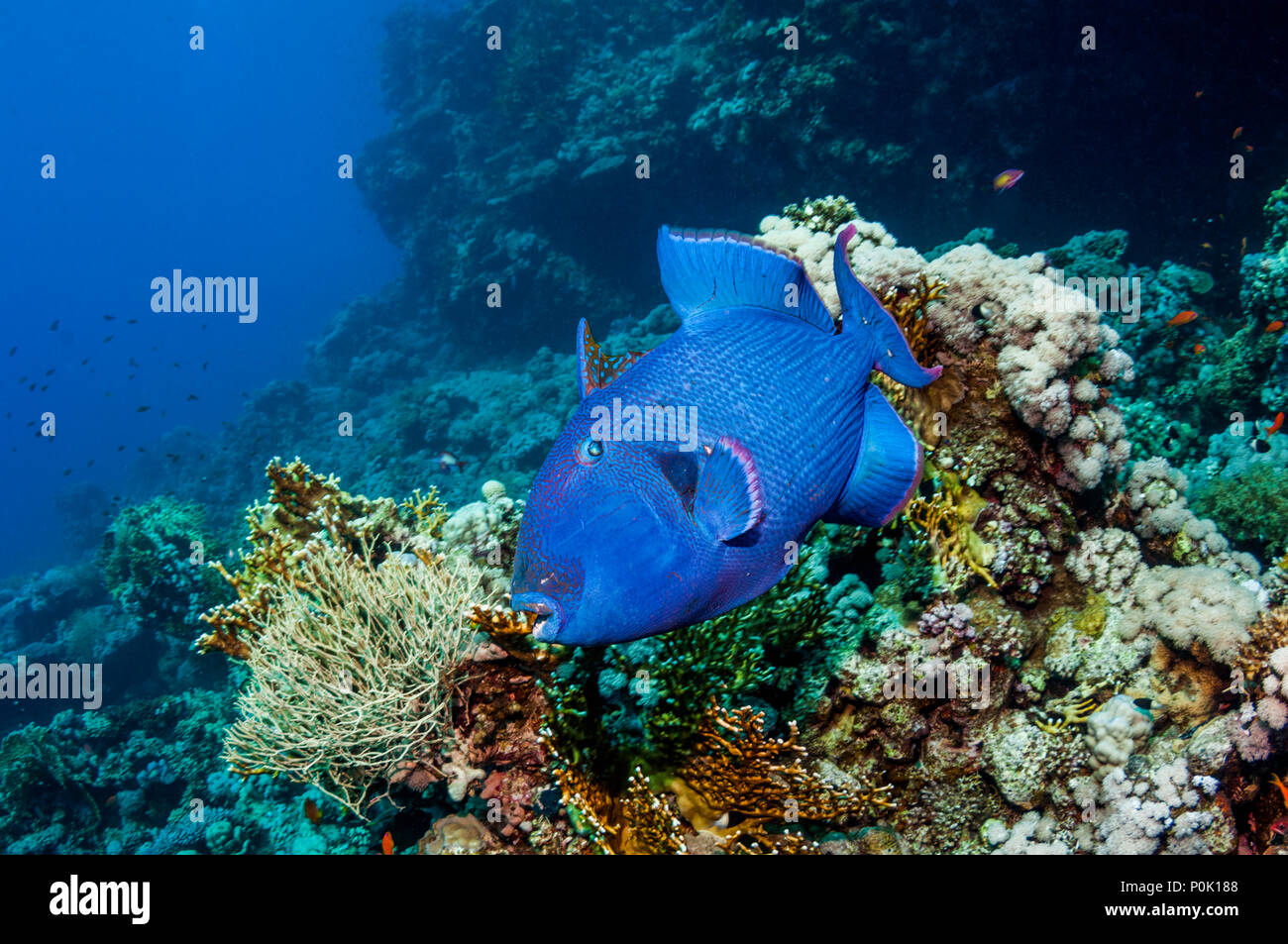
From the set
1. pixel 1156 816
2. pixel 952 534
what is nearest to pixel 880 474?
pixel 952 534

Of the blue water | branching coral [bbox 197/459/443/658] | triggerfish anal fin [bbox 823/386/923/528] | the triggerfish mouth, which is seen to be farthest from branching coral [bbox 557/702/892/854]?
the blue water

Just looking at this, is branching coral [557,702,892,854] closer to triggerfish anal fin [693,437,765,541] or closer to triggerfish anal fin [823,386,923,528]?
triggerfish anal fin [823,386,923,528]

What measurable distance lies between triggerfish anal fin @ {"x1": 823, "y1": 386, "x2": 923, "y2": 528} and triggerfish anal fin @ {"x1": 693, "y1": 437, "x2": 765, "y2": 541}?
0.58 m

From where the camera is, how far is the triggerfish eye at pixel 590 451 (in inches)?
60.3

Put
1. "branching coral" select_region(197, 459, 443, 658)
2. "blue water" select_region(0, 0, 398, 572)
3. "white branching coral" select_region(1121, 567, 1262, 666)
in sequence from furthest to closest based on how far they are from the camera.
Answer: "blue water" select_region(0, 0, 398, 572)
"branching coral" select_region(197, 459, 443, 658)
"white branching coral" select_region(1121, 567, 1262, 666)

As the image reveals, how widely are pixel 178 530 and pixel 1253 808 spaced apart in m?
13.3

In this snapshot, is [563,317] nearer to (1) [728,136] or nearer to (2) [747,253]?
(1) [728,136]

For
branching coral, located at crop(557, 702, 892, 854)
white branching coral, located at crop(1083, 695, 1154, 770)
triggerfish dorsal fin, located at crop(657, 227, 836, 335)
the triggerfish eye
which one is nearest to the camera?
the triggerfish eye

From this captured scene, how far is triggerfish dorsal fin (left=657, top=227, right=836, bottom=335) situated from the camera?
6.60 feet

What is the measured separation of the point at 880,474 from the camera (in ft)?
6.70

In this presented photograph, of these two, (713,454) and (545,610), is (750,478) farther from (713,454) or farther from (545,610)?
(545,610)

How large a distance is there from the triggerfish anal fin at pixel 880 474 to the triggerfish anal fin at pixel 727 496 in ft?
1.90

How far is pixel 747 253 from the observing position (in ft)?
6.63
